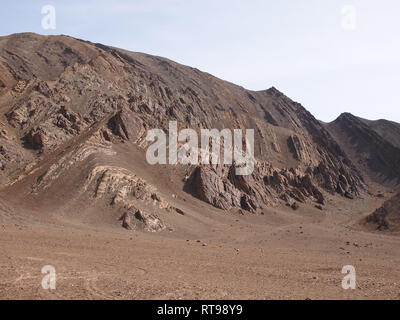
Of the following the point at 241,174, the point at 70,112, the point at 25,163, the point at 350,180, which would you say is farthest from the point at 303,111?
the point at 25,163

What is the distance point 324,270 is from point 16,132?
110ft

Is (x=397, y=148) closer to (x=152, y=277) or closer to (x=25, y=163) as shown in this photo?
(x=25, y=163)

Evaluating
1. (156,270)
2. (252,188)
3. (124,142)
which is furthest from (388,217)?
(156,270)

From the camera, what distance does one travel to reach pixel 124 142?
36.5 m

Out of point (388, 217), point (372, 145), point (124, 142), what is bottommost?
point (388, 217)

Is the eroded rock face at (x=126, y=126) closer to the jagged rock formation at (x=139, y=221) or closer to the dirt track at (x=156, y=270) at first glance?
the jagged rock formation at (x=139, y=221)

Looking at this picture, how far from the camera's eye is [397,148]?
283 feet

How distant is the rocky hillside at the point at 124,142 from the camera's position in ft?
94.4

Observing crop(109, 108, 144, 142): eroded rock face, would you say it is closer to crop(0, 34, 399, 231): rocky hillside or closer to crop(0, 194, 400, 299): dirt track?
crop(0, 34, 399, 231): rocky hillside

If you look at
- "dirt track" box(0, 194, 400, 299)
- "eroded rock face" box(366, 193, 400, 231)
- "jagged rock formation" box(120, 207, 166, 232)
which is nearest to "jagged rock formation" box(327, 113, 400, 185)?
"eroded rock face" box(366, 193, 400, 231)

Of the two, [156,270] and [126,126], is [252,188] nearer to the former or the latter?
[126,126]

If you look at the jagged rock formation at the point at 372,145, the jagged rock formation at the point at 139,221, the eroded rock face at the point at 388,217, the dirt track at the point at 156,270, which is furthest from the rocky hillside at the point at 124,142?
the eroded rock face at the point at 388,217

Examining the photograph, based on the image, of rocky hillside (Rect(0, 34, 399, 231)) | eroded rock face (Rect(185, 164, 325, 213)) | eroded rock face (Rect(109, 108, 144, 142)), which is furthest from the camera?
eroded rock face (Rect(109, 108, 144, 142))

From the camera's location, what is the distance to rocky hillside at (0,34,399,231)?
28.8 metres
